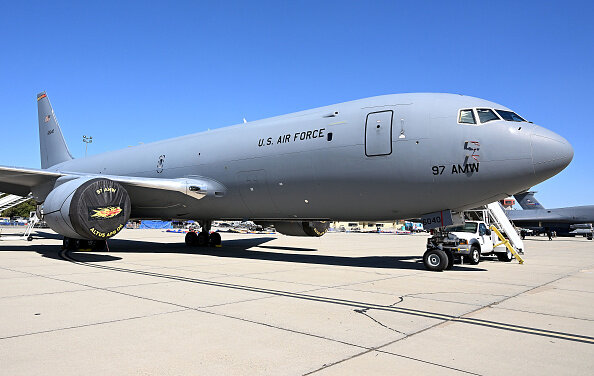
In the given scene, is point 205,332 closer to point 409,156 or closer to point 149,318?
point 149,318

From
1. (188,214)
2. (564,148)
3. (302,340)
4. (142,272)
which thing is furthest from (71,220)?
(564,148)

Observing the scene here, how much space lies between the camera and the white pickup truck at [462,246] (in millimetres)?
10805

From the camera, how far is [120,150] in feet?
63.3

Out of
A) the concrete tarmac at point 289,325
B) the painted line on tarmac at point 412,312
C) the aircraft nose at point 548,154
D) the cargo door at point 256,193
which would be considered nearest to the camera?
the concrete tarmac at point 289,325

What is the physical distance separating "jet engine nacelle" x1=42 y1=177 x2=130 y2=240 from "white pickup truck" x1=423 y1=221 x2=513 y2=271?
28.3 ft

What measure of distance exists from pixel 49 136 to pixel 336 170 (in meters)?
19.4

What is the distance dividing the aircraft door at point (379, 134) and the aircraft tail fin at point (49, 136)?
61.5 feet

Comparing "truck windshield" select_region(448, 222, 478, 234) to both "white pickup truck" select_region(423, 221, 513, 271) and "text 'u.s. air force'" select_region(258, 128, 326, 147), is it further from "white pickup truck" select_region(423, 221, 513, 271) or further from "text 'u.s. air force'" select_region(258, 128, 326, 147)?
"text 'u.s. air force'" select_region(258, 128, 326, 147)

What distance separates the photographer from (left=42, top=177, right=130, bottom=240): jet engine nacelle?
37.6 ft

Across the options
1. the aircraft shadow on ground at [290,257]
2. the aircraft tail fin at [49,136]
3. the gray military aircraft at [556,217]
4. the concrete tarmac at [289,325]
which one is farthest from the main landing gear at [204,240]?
the gray military aircraft at [556,217]

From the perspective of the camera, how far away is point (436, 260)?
10773 millimetres

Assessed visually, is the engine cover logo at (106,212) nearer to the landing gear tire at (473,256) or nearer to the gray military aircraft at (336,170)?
the gray military aircraft at (336,170)

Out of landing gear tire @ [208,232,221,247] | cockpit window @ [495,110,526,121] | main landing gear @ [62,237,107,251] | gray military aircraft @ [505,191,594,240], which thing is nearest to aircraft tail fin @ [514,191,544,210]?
gray military aircraft @ [505,191,594,240]

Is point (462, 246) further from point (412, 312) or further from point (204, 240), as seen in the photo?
point (204, 240)
